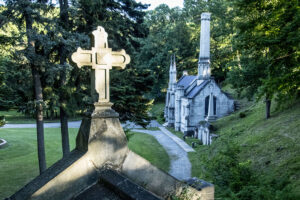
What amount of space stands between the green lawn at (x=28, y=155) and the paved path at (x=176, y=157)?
52cm

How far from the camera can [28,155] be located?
68.3 ft

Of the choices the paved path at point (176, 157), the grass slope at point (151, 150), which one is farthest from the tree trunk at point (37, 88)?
the paved path at point (176, 157)

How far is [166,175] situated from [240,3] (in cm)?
597

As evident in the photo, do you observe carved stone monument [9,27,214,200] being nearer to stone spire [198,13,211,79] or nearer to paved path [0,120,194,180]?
paved path [0,120,194,180]

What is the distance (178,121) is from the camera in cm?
3319

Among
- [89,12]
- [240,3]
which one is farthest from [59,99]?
[240,3]

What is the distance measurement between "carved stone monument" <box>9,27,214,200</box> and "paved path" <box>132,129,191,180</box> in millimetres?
9001

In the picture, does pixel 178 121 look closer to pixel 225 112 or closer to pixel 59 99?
pixel 225 112

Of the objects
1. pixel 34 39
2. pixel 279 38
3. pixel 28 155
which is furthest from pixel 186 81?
pixel 279 38

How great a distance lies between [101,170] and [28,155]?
19.7 m

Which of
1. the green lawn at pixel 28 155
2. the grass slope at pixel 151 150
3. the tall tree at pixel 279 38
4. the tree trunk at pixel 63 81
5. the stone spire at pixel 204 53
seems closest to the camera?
the tall tree at pixel 279 38

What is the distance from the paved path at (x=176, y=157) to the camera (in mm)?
16234

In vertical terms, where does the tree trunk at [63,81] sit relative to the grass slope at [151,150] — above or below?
above

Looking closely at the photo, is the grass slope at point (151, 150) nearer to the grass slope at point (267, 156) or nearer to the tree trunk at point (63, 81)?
the grass slope at point (267, 156)
